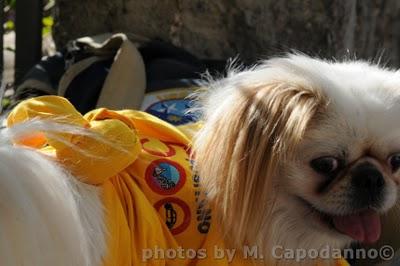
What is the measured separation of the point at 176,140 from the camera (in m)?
2.04

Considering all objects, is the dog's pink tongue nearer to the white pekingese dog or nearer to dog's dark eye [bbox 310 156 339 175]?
the white pekingese dog

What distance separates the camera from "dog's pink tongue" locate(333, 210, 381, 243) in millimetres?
1849

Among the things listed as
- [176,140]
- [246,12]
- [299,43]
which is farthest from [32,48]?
[176,140]

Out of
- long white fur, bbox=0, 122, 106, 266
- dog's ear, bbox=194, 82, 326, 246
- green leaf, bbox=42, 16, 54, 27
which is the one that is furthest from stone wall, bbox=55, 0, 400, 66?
long white fur, bbox=0, 122, 106, 266

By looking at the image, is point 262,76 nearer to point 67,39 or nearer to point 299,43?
Answer: point 299,43

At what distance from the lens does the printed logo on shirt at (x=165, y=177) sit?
1.86 m

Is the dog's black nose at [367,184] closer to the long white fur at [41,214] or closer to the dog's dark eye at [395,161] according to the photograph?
the dog's dark eye at [395,161]

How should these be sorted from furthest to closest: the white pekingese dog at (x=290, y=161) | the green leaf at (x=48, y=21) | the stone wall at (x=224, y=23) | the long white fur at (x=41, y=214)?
the green leaf at (x=48, y=21) < the stone wall at (x=224, y=23) < the white pekingese dog at (x=290, y=161) < the long white fur at (x=41, y=214)

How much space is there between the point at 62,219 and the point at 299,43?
1814 millimetres

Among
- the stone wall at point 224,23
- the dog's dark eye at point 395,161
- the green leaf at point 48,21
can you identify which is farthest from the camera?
the green leaf at point 48,21

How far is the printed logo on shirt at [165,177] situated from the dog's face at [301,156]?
2.3 inches

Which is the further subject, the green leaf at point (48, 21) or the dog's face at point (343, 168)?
the green leaf at point (48, 21)

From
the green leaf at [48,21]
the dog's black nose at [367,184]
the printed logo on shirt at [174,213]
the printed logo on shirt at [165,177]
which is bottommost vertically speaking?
the green leaf at [48,21]

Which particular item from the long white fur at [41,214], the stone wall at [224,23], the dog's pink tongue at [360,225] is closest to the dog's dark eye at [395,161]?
the dog's pink tongue at [360,225]
